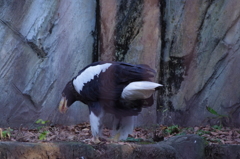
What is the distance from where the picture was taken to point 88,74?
264 inches

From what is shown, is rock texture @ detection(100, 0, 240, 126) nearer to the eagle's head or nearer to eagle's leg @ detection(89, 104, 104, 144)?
the eagle's head

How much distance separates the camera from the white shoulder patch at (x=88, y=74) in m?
6.62

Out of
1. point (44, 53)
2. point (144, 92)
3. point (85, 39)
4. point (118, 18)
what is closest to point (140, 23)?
point (118, 18)

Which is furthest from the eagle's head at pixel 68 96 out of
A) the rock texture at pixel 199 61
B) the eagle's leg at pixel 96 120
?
the rock texture at pixel 199 61

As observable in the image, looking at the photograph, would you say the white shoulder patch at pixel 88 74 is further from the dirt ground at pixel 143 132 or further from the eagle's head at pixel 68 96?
the dirt ground at pixel 143 132

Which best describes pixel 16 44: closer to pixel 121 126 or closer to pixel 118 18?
pixel 118 18

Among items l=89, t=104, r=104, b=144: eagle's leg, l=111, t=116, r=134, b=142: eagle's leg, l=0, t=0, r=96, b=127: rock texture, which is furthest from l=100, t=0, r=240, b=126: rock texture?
l=89, t=104, r=104, b=144: eagle's leg

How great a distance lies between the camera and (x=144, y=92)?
638 centimetres

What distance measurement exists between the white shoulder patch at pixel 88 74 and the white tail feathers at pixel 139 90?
42 centimetres

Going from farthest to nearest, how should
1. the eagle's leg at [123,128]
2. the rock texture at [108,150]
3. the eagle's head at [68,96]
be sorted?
the eagle's head at [68,96] < the eagle's leg at [123,128] < the rock texture at [108,150]

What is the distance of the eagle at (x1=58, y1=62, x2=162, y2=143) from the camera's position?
21.2ft

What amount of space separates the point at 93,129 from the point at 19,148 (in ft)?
7.27

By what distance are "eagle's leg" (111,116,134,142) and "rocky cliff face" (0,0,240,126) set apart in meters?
1.67

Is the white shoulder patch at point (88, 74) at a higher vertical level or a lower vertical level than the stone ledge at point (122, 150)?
higher
